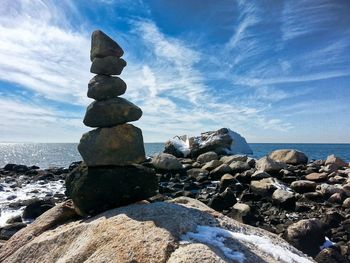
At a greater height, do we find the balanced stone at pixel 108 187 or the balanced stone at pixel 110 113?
the balanced stone at pixel 110 113

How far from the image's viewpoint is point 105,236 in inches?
329

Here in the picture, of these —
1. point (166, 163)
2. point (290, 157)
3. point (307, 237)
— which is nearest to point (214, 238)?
point (307, 237)

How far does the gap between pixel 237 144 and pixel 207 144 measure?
608cm

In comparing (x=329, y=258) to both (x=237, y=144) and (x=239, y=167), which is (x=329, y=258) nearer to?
(x=239, y=167)

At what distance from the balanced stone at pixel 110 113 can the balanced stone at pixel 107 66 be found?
0.98m

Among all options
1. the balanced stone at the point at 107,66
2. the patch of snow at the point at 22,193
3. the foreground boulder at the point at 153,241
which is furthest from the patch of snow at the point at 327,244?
the patch of snow at the point at 22,193

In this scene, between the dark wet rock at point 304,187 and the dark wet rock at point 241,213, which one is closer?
the dark wet rock at point 241,213

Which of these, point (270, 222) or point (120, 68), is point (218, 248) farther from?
point (270, 222)

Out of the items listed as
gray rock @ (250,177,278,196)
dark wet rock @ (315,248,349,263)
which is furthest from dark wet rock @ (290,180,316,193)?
dark wet rock @ (315,248,349,263)

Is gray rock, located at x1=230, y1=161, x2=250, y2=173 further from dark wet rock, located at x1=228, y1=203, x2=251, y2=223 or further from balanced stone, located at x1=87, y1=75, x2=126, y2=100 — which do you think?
balanced stone, located at x1=87, y1=75, x2=126, y2=100

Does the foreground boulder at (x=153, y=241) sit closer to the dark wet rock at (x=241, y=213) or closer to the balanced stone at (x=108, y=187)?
Answer: the balanced stone at (x=108, y=187)

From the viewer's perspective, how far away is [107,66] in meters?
11.9

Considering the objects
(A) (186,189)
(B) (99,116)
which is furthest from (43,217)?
(A) (186,189)

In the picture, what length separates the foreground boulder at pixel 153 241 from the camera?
7.38 m
